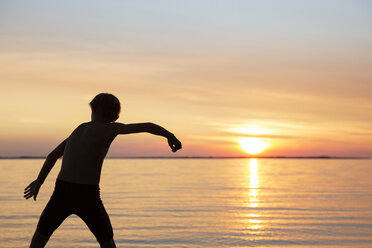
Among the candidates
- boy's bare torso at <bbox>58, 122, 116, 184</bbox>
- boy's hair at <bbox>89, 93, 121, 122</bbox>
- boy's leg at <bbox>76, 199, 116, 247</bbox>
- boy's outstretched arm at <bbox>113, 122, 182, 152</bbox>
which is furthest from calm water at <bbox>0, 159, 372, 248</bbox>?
boy's outstretched arm at <bbox>113, 122, 182, 152</bbox>

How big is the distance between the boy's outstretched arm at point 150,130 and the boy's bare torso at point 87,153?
0.10 metres

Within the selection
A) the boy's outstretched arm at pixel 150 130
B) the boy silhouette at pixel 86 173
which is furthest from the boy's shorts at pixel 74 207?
the boy's outstretched arm at pixel 150 130

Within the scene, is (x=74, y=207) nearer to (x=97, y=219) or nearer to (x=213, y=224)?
A: (x=97, y=219)

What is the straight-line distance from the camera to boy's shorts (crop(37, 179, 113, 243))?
193 inches

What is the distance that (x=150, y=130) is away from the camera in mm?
4691

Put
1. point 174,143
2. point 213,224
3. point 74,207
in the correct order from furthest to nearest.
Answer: point 213,224, point 74,207, point 174,143

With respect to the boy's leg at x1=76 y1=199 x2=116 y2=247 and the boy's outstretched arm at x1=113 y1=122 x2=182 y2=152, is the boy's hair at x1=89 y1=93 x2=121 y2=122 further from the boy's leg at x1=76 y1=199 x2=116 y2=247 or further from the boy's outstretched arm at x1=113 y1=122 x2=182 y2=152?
the boy's leg at x1=76 y1=199 x2=116 y2=247

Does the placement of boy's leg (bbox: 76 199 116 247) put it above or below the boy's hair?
below

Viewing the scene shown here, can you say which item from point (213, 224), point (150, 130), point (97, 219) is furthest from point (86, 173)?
point (213, 224)

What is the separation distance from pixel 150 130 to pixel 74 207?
3.51ft

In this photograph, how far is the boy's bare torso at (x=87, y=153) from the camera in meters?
4.87

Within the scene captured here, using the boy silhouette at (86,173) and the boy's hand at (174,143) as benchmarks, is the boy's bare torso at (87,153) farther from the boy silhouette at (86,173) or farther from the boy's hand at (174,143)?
the boy's hand at (174,143)

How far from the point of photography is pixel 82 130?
16.2 ft

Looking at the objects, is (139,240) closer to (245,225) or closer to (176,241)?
(176,241)
